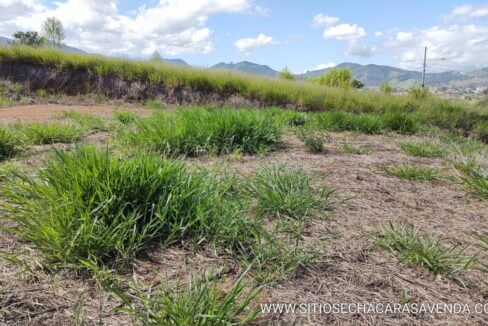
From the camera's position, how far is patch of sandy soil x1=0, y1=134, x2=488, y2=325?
4.28 ft

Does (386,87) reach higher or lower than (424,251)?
higher

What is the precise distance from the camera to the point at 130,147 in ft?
11.1

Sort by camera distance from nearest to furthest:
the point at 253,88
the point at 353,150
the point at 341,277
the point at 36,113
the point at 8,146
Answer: the point at 341,277, the point at 8,146, the point at 353,150, the point at 36,113, the point at 253,88

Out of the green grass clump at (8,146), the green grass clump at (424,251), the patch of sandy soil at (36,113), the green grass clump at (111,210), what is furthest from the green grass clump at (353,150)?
the patch of sandy soil at (36,113)

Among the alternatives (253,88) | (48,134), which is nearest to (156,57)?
(253,88)

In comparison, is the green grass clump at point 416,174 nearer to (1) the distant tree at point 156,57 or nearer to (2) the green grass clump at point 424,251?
(2) the green grass clump at point 424,251

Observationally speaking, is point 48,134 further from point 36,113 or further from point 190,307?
point 36,113

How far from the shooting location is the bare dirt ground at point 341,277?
4.26 ft

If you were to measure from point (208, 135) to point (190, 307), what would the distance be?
262 cm

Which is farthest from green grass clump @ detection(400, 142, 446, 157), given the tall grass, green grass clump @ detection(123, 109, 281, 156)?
the tall grass

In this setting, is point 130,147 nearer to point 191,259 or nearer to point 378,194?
point 191,259

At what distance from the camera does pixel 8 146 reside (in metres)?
3.14

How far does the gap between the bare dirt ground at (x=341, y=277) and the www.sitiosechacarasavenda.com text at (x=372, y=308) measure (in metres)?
0.02

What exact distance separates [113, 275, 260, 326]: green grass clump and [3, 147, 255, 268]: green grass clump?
0.31 meters
